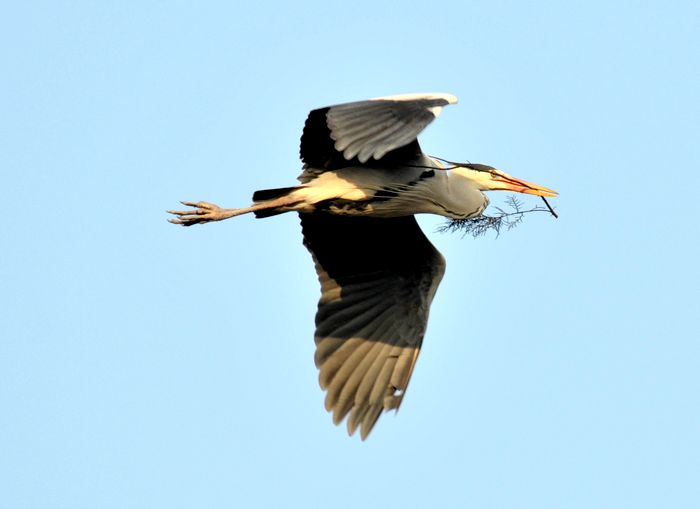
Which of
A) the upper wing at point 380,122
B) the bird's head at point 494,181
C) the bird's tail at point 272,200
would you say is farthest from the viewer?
the bird's head at point 494,181

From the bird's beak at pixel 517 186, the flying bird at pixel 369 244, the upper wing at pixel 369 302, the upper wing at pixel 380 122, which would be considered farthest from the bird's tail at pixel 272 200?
the bird's beak at pixel 517 186

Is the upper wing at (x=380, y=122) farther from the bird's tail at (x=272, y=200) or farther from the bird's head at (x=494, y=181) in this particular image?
the bird's head at (x=494, y=181)

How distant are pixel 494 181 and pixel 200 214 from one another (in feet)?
7.41

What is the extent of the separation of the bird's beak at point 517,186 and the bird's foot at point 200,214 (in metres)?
2.12

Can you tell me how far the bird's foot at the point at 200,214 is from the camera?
8.90m

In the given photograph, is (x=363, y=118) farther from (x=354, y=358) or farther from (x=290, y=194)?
(x=354, y=358)

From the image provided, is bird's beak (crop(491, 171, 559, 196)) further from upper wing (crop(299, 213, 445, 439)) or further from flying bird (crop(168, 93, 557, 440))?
upper wing (crop(299, 213, 445, 439))

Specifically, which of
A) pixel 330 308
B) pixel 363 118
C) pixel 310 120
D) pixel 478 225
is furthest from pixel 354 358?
pixel 363 118

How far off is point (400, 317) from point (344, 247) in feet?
2.27

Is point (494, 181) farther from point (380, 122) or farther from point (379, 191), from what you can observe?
point (380, 122)

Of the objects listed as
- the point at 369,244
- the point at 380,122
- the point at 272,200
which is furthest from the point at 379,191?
the point at 380,122

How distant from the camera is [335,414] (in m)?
9.30

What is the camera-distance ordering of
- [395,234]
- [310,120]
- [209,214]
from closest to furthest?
[310,120] < [209,214] < [395,234]

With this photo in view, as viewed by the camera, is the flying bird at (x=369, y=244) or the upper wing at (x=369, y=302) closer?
the flying bird at (x=369, y=244)
